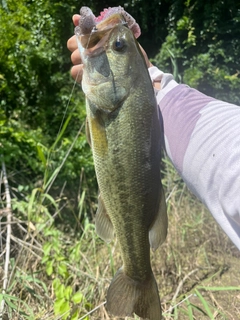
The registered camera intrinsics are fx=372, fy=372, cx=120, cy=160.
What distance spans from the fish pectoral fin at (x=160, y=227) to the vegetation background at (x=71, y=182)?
74cm

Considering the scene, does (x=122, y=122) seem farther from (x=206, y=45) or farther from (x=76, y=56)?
(x=206, y=45)

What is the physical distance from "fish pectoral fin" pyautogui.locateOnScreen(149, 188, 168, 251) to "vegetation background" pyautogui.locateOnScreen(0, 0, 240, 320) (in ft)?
2.43

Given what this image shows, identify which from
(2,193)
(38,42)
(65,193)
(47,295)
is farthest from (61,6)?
(47,295)

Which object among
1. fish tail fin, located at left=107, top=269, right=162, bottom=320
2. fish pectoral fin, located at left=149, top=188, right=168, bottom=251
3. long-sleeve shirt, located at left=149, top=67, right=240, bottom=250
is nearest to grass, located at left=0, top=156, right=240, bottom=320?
fish tail fin, located at left=107, top=269, right=162, bottom=320

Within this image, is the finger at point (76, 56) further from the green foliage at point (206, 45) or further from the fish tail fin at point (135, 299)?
the green foliage at point (206, 45)

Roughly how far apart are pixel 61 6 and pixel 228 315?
4.86 m

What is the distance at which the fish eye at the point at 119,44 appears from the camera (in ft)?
4.61

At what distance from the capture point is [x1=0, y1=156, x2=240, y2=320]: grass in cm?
266

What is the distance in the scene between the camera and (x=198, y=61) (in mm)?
5609

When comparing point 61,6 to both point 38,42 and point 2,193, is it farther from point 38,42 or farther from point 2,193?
point 2,193

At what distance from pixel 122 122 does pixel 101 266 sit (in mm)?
2166

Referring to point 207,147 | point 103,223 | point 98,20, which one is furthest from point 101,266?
point 98,20

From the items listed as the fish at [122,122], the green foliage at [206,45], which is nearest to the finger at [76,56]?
the fish at [122,122]

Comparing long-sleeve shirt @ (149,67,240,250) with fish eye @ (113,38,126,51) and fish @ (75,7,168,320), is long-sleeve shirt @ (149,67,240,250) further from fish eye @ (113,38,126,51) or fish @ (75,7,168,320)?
fish eye @ (113,38,126,51)
